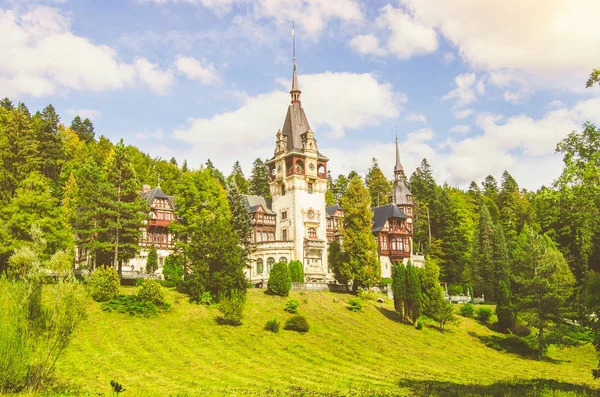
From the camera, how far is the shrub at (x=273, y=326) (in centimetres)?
3862

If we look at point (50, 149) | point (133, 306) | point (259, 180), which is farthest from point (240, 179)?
point (133, 306)

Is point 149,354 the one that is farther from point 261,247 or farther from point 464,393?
point 261,247

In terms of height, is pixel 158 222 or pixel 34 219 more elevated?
pixel 158 222

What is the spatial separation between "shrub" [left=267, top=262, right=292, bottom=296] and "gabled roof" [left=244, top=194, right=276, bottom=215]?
18.2m

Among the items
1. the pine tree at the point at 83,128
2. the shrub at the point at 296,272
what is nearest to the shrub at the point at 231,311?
the shrub at the point at 296,272

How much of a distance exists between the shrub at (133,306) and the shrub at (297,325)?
9.19 m

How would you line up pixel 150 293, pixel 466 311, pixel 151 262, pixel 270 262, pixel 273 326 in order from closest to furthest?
pixel 273 326 < pixel 150 293 < pixel 466 311 < pixel 151 262 < pixel 270 262

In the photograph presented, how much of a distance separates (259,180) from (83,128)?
44.4 m

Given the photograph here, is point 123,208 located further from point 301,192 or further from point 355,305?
point 301,192

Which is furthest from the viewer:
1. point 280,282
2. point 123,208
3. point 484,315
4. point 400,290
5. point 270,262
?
point 270,262

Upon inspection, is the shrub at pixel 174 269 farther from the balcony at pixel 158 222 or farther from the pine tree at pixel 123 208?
the balcony at pixel 158 222

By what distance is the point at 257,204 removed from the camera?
2697 inches

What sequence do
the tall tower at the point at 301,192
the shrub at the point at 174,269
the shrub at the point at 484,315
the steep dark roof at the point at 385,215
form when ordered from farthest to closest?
1. the steep dark roof at the point at 385,215
2. the tall tower at the point at 301,192
3. the shrub at the point at 484,315
4. the shrub at the point at 174,269

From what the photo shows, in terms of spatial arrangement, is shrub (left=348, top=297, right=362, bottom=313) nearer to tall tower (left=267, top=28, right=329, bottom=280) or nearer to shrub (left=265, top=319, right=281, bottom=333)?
shrub (left=265, top=319, right=281, bottom=333)
